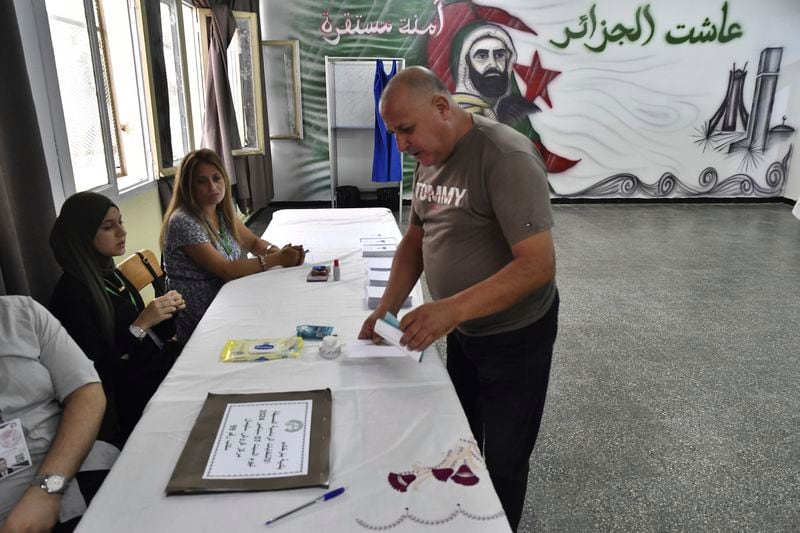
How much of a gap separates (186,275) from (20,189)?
597mm

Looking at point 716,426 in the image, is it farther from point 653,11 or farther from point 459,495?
point 653,11

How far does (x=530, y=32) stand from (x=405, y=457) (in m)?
6.23

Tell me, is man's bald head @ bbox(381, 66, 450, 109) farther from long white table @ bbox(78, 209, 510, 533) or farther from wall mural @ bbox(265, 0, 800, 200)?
wall mural @ bbox(265, 0, 800, 200)

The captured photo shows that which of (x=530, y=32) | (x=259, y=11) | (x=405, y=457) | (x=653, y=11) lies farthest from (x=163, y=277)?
(x=653, y=11)

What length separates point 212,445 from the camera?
907 millimetres

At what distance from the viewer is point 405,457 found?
90cm

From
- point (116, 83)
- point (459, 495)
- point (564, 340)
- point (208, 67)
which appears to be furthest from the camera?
point (208, 67)

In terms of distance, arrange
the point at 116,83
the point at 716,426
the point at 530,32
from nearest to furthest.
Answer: the point at 716,426 < the point at 116,83 < the point at 530,32

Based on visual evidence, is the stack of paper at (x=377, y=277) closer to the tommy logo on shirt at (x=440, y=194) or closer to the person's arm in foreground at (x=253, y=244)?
the tommy logo on shirt at (x=440, y=194)

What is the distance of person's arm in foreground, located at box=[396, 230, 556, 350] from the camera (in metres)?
1.06

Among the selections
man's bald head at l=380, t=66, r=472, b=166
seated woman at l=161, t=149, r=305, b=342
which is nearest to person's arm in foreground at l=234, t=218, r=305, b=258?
seated woman at l=161, t=149, r=305, b=342

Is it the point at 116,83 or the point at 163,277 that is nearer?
the point at 163,277

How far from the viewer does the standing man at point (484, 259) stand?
3.54 ft

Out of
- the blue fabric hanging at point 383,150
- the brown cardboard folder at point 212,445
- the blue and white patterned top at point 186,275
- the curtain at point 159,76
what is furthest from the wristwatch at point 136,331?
the blue fabric hanging at point 383,150
